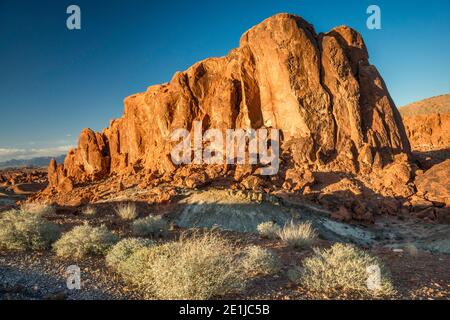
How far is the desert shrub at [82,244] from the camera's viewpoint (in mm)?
7961

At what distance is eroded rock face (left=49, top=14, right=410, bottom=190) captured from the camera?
24.1 m

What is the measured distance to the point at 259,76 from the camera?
2650 centimetres

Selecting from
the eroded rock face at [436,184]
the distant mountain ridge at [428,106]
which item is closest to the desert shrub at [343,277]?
the eroded rock face at [436,184]

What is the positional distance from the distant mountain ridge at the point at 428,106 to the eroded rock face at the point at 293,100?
70010 millimetres

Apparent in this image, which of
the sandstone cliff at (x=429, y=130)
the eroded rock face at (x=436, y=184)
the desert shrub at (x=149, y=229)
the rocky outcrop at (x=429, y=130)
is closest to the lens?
the desert shrub at (x=149, y=229)

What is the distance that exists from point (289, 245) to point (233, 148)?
14.8 meters

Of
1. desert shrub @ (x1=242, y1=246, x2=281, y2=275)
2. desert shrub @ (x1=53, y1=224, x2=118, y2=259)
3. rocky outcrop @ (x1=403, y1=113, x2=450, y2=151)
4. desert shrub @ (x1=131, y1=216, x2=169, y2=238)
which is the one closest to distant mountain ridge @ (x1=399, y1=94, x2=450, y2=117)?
rocky outcrop @ (x1=403, y1=113, x2=450, y2=151)

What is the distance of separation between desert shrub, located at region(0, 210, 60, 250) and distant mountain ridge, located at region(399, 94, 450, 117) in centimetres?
9268

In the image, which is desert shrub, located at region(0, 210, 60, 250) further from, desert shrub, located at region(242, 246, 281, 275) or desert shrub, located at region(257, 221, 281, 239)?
desert shrub, located at region(257, 221, 281, 239)

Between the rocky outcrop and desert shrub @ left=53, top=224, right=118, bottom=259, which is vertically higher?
the rocky outcrop

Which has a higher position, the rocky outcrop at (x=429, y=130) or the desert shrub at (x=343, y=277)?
the rocky outcrop at (x=429, y=130)

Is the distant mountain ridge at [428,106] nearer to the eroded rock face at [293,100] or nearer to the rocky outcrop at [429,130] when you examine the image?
the rocky outcrop at [429,130]

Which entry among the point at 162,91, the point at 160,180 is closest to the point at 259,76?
the point at 162,91
